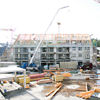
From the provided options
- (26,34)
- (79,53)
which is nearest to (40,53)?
(26,34)

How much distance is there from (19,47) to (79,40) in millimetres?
19844

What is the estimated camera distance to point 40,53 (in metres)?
36.6

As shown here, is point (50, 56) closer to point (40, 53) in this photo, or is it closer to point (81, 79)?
point (40, 53)

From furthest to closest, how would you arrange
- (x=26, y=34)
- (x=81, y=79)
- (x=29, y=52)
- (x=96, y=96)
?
1. (x=26, y=34)
2. (x=29, y=52)
3. (x=81, y=79)
4. (x=96, y=96)

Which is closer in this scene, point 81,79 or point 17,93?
point 17,93

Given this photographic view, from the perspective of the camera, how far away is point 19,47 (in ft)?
120

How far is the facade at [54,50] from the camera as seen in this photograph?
36.1 metres

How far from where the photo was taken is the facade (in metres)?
36.1

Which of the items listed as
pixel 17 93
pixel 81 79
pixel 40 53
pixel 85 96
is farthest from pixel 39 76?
pixel 40 53

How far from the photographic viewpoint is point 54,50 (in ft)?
122

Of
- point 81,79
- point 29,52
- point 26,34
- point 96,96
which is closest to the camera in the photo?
point 96,96

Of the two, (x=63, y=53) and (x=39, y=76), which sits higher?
(x=63, y=53)

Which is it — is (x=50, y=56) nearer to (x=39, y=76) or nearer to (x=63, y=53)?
(x=63, y=53)

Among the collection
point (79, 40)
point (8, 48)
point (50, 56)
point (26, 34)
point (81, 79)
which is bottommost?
point (81, 79)
